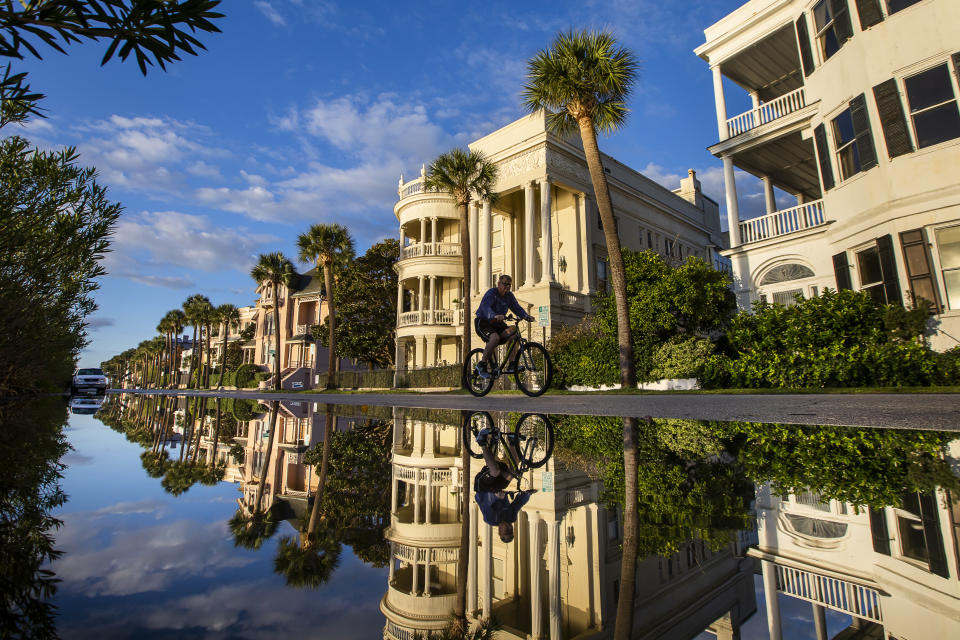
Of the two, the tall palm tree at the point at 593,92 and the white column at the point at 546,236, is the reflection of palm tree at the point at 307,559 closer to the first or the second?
the tall palm tree at the point at 593,92

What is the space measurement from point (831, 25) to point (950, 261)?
25.4 feet

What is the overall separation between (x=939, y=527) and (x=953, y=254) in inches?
502

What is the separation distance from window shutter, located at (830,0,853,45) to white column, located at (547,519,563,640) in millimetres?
17101

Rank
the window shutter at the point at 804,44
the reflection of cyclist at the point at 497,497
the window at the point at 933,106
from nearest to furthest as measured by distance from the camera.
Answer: the reflection of cyclist at the point at 497,497 → the window at the point at 933,106 → the window shutter at the point at 804,44

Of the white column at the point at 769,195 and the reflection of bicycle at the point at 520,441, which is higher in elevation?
the white column at the point at 769,195

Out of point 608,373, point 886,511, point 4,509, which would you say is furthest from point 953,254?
point 4,509

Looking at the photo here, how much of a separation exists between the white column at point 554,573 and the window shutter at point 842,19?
17.1 meters

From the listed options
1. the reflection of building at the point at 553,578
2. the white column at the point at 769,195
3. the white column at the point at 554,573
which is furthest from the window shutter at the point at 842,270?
the white column at the point at 554,573

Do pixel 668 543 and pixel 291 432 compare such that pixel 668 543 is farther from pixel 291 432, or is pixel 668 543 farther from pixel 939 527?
pixel 291 432

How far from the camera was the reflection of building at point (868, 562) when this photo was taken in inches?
60.8

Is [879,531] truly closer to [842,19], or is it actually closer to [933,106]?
[933,106]

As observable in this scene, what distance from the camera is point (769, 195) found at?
63.7 ft

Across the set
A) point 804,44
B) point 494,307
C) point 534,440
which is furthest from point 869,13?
point 534,440

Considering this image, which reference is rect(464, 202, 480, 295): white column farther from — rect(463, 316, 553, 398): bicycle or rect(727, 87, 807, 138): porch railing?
rect(463, 316, 553, 398): bicycle
